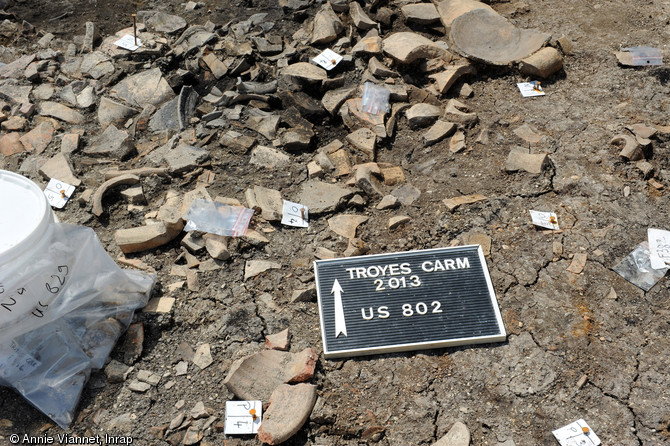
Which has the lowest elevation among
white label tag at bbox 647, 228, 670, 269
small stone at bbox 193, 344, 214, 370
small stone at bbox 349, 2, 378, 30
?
small stone at bbox 193, 344, 214, 370

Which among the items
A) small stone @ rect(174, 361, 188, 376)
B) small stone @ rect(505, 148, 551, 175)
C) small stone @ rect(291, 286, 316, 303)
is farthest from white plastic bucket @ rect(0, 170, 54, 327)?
small stone @ rect(505, 148, 551, 175)

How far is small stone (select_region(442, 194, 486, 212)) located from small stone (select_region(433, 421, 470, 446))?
1374 millimetres

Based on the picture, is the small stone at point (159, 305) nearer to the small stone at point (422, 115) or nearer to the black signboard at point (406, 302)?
the black signboard at point (406, 302)

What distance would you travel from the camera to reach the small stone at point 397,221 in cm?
331

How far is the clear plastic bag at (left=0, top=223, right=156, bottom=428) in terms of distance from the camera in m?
2.40

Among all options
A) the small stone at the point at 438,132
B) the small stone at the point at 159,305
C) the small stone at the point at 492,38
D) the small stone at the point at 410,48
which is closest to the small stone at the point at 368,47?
the small stone at the point at 410,48

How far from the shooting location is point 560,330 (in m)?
2.79

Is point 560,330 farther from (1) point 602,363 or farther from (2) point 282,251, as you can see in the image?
(2) point 282,251

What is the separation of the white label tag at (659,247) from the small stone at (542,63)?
163cm

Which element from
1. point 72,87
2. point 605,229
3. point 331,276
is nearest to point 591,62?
point 605,229

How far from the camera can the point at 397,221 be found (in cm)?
331

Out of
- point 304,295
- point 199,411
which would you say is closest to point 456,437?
point 304,295

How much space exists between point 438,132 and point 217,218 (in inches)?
66.4

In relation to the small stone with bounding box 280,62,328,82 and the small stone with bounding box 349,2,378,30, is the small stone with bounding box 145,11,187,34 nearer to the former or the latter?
the small stone with bounding box 280,62,328,82
